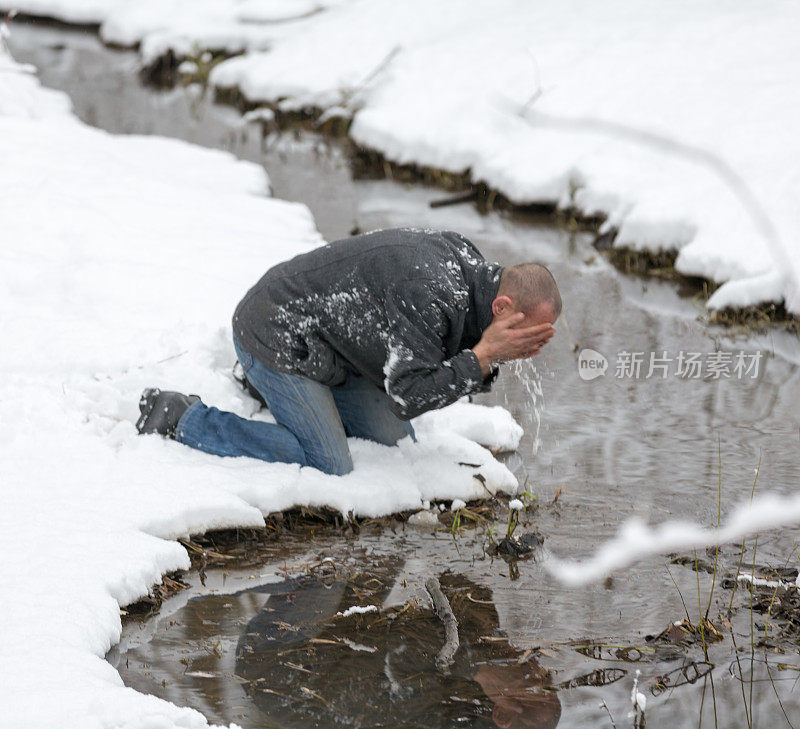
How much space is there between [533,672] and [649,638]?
38cm

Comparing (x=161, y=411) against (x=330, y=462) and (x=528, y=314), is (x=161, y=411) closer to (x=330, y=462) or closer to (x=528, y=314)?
(x=330, y=462)

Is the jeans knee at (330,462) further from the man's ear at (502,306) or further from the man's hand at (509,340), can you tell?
the man's ear at (502,306)

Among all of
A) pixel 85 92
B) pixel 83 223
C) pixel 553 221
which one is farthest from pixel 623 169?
pixel 85 92

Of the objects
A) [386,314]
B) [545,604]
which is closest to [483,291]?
[386,314]

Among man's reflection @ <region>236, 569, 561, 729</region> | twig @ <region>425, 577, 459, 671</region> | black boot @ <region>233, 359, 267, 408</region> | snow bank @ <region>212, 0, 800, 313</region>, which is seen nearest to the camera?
man's reflection @ <region>236, 569, 561, 729</region>

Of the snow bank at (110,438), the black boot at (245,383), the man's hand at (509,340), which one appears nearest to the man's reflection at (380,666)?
the snow bank at (110,438)

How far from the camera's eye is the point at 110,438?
3.73 m

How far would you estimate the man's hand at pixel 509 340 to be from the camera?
3.23 m

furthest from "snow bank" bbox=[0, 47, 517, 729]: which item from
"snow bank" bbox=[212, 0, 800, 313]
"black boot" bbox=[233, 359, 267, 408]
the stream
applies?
"snow bank" bbox=[212, 0, 800, 313]

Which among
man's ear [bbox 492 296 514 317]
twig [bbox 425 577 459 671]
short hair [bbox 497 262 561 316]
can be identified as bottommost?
twig [bbox 425 577 459 671]

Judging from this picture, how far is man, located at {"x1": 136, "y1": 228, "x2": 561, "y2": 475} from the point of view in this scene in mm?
3314

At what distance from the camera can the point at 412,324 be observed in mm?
3359

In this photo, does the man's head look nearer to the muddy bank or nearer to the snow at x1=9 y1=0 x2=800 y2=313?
the muddy bank

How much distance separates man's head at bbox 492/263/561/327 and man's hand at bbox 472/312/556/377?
0.02 meters
